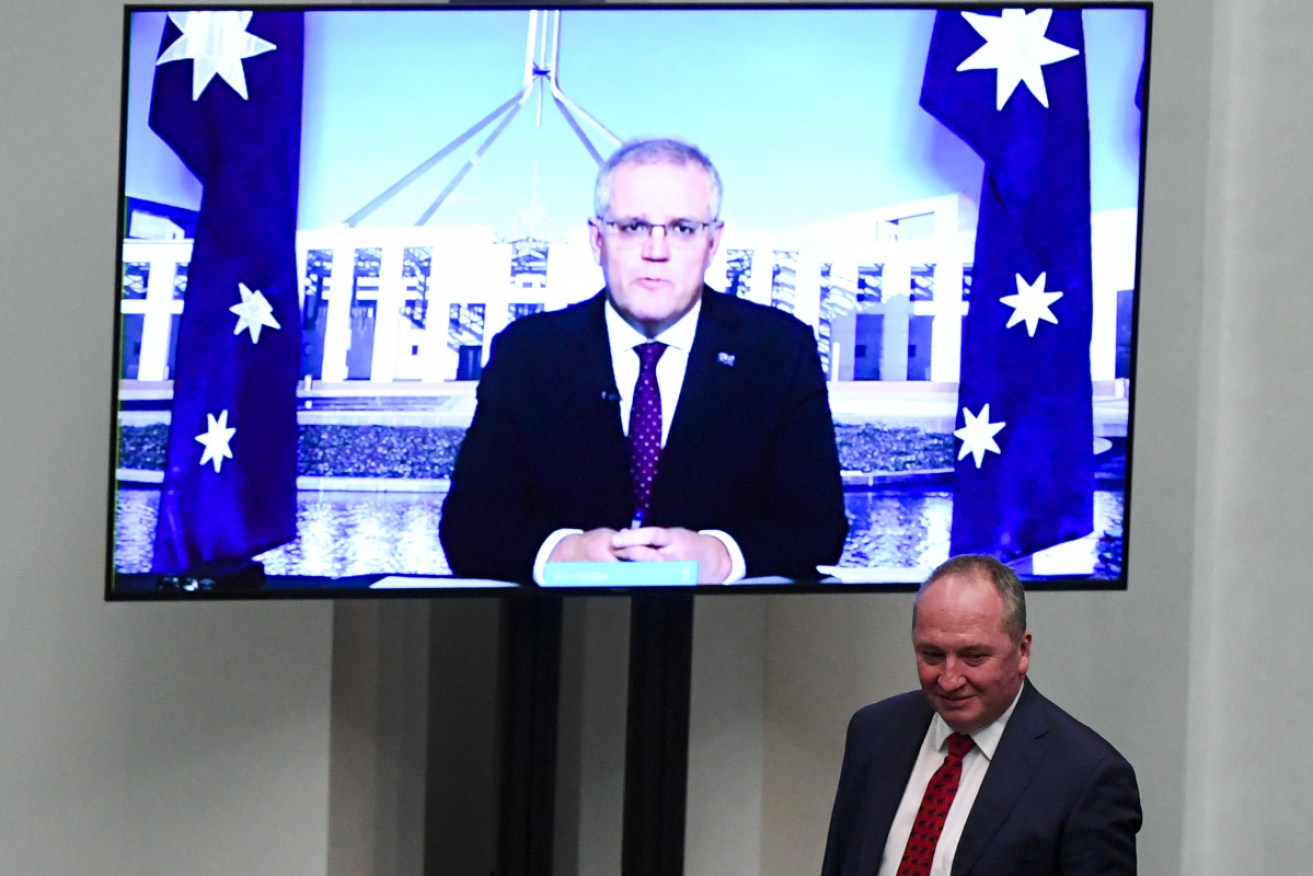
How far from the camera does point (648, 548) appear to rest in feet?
11.8

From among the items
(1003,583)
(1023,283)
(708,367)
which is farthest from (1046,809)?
(1023,283)

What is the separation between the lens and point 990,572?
7.50 feet

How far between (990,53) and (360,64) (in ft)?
4.49

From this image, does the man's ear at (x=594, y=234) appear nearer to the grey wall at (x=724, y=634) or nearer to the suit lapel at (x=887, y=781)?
the grey wall at (x=724, y=634)

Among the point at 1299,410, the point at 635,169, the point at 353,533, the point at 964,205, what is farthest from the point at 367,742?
the point at 1299,410

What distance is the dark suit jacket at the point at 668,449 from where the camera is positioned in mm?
3572

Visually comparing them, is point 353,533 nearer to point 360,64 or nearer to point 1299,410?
point 360,64

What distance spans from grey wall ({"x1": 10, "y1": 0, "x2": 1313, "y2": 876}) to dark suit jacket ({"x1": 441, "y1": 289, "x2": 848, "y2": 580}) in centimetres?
34

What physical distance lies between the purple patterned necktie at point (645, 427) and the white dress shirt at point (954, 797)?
49.7 inches

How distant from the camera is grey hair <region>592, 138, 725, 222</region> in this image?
3568 mm

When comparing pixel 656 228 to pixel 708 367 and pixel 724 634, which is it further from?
pixel 724 634

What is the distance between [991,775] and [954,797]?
0.26 ft

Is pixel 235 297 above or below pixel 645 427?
above

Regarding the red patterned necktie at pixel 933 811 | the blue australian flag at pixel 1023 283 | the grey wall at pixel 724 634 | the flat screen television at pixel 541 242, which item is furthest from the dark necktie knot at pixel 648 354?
the red patterned necktie at pixel 933 811
